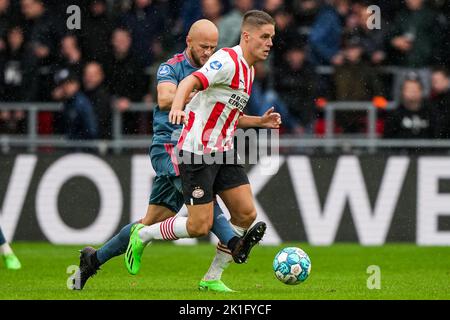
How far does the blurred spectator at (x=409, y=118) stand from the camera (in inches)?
546

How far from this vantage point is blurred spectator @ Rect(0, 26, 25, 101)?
14.2 metres

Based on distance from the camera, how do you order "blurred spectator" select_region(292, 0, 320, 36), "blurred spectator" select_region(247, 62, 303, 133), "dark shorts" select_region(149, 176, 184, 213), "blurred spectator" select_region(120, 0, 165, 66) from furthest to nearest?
"blurred spectator" select_region(292, 0, 320, 36), "blurred spectator" select_region(120, 0, 165, 66), "blurred spectator" select_region(247, 62, 303, 133), "dark shorts" select_region(149, 176, 184, 213)

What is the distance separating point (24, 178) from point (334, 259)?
3999mm

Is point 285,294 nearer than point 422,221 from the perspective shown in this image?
Yes

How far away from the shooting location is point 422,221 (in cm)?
1359

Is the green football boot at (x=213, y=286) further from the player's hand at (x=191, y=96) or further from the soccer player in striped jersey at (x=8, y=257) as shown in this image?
the soccer player in striped jersey at (x=8, y=257)

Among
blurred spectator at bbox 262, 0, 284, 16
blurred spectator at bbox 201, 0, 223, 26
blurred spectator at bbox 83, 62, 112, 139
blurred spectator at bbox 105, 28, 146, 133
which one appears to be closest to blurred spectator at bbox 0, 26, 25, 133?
blurred spectator at bbox 83, 62, 112, 139

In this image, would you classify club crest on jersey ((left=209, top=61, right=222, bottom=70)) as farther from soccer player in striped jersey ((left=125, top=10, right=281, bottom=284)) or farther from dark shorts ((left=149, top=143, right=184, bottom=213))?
dark shorts ((left=149, top=143, right=184, bottom=213))

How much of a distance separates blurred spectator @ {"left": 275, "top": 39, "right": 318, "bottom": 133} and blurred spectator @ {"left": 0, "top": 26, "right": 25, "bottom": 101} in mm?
3219

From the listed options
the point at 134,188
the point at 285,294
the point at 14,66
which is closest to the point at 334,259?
the point at 134,188

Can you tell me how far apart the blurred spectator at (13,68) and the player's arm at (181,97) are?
6604 mm

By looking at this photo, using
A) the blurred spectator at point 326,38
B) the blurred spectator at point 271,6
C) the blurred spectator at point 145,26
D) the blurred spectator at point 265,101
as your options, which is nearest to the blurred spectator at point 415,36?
the blurred spectator at point 326,38

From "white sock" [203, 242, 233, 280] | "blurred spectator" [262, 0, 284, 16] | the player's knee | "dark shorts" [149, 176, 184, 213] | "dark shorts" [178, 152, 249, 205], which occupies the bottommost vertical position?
"white sock" [203, 242, 233, 280]
